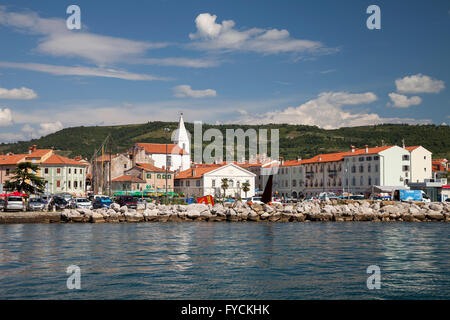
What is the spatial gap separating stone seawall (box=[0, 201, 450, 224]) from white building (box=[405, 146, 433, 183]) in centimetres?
4037

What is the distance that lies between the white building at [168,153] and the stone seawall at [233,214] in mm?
63945

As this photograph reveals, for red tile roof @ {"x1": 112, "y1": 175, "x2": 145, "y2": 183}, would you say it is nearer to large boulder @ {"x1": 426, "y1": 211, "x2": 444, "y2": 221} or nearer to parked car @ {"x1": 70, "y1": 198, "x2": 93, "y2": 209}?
parked car @ {"x1": 70, "y1": 198, "x2": 93, "y2": 209}

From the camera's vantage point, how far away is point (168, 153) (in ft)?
421

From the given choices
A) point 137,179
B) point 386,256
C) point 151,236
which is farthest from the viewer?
point 137,179

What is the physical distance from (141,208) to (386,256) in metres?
35.6

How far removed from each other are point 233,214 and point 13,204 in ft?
76.3

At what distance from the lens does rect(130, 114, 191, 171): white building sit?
117625 millimetres

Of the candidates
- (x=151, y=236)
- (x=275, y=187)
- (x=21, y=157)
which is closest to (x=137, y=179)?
(x=21, y=157)

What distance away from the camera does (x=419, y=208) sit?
55.5m

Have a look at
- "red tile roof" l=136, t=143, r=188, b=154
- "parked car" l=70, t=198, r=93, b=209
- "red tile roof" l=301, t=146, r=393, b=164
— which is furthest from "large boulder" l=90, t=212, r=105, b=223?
"red tile roof" l=136, t=143, r=188, b=154

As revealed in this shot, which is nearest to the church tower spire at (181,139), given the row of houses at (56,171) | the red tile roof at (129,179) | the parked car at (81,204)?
the red tile roof at (129,179)

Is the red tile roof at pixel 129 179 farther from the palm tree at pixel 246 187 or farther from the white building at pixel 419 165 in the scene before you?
the white building at pixel 419 165
